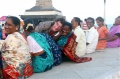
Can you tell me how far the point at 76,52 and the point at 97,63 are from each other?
0.72 meters

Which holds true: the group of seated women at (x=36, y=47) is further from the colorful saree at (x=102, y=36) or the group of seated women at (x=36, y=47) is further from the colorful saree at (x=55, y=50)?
the colorful saree at (x=102, y=36)

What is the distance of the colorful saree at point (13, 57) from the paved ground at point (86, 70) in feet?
1.05

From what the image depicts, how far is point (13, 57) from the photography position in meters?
3.63

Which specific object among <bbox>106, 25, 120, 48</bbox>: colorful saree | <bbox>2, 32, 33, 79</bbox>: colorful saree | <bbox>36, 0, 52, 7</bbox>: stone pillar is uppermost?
<bbox>36, 0, 52, 7</bbox>: stone pillar

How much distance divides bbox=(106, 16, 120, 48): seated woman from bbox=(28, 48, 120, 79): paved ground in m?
1.66

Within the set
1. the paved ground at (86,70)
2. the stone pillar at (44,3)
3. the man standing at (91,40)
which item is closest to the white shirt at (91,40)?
the man standing at (91,40)

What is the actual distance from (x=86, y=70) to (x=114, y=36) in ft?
9.88

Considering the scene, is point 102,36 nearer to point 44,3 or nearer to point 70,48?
point 70,48

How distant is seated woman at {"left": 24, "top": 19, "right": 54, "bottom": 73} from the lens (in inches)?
159

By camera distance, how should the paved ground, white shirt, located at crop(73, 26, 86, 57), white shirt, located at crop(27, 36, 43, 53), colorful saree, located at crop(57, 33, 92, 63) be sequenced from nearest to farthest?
the paved ground < white shirt, located at crop(27, 36, 43, 53) < colorful saree, located at crop(57, 33, 92, 63) < white shirt, located at crop(73, 26, 86, 57)

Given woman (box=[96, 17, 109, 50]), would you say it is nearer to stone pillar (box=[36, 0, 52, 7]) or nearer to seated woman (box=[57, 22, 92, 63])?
seated woman (box=[57, 22, 92, 63])

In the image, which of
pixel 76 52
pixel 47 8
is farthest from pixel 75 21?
pixel 47 8

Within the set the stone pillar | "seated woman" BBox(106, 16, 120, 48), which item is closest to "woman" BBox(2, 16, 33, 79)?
"seated woman" BBox(106, 16, 120, 48)

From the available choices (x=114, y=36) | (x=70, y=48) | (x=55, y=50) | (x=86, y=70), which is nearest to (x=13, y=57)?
(x=55, y=50)
